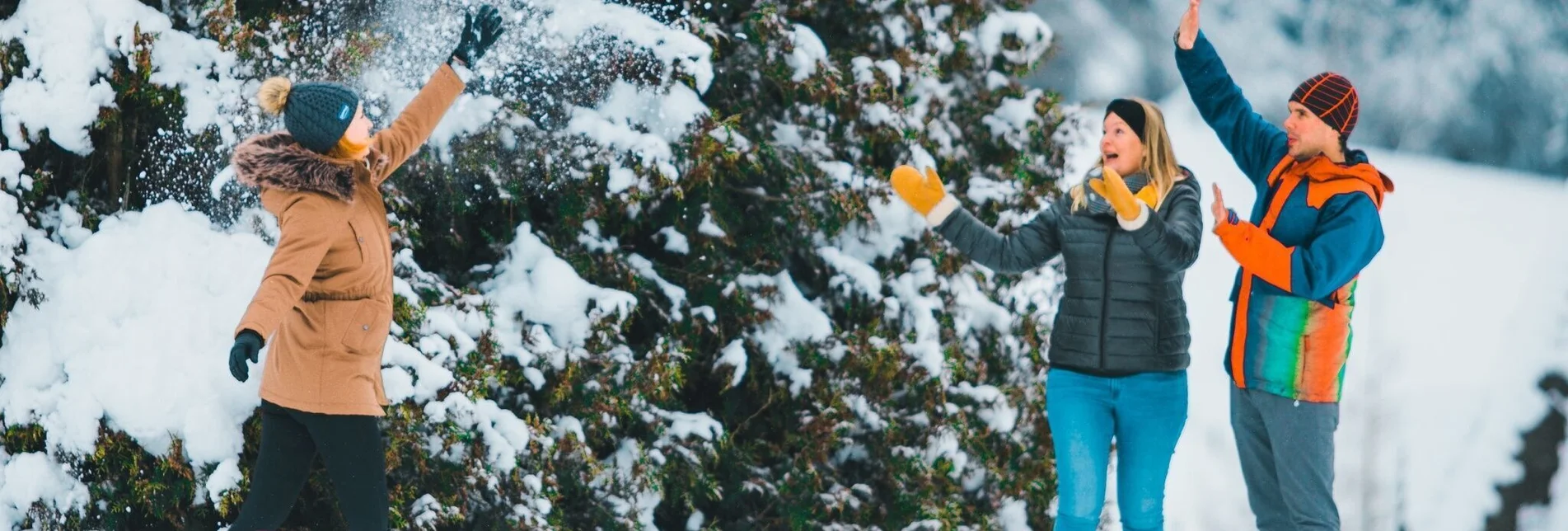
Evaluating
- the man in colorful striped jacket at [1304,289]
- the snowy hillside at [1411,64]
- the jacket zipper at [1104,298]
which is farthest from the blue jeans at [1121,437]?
the snowy hillside at [1411,64]

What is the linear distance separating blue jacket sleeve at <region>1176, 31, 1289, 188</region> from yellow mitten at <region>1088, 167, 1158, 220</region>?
1.88 feet

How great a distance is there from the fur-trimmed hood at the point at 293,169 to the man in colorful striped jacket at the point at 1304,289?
2.07 meters

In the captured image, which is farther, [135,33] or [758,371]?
[758,371]

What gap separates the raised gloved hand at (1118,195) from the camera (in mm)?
3188

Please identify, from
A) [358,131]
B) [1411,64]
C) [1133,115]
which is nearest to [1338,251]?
[1133,115]

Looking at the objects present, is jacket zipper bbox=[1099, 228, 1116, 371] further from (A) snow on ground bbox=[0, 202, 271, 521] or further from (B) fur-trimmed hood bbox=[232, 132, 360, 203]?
(A) snow on ground bbox=[0, 202, 271, 521]

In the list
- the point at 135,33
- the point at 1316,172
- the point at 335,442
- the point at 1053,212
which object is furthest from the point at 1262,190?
the point at 135,33

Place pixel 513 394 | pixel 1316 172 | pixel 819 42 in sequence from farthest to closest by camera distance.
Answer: pixel 819 42 → pixel 513 394 → pixel 1316 172

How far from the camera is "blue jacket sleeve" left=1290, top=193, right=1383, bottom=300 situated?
3.12m

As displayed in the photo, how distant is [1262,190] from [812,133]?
3.06 metres

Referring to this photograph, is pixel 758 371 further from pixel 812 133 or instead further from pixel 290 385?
pixel 290 385

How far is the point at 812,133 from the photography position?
6324 millimetres

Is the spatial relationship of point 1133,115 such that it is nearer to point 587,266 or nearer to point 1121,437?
point 1121,437

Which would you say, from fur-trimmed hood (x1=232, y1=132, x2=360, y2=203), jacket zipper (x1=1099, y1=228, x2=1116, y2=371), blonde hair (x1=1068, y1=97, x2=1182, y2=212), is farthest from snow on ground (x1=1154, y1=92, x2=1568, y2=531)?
fur-trimmed hood (x1=232, y1=132, x2=360, y2=203)
